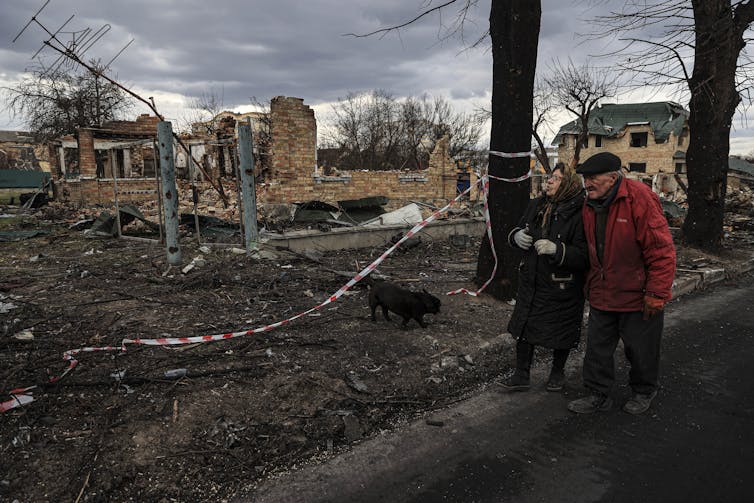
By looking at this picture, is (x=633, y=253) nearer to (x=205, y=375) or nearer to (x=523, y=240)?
(x=523, y=240)

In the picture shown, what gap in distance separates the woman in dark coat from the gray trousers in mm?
160

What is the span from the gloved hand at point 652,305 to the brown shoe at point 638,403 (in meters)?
0.74

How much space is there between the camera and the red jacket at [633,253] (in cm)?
317

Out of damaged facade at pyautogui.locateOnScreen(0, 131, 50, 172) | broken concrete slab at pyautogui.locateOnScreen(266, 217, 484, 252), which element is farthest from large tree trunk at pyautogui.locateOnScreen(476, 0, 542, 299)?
damaged facade at pyautogui.locateOnScreen(0, 131, 50, 172)

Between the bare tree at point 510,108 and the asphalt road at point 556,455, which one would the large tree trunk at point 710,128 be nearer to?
the bare tree at point 510,108

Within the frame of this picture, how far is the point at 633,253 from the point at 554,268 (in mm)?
544

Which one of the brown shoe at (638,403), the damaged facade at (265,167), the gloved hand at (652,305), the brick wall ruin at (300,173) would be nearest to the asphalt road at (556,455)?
the brown shoe at (638,403)

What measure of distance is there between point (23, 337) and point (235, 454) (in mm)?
3014

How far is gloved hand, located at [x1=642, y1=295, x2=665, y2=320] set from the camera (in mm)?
3170

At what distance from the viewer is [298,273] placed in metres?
7.47

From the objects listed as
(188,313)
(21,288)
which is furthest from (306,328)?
(21,288)

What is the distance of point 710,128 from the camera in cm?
970

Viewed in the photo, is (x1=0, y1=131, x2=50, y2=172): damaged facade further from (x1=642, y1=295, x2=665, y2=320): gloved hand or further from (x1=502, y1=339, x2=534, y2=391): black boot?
(x1=642, y1=295, x2=665, y2=320): gloved hand

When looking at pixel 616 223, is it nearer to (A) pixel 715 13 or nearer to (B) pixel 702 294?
(B) pixel 702 294
